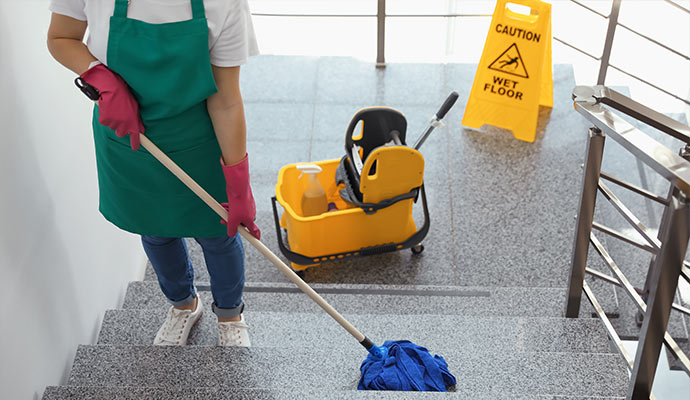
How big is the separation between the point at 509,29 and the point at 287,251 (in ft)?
5.18

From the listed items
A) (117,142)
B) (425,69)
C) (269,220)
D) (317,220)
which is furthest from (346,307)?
(425,69)

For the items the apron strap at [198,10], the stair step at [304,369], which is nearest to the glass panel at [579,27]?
the stair step at [304,369]

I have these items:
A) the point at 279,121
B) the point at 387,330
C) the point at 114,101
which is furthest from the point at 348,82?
the point at 114,101

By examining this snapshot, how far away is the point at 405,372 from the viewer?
176cm

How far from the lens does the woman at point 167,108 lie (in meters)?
1.44

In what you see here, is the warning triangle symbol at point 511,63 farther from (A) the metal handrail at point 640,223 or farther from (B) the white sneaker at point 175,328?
(B) the white sneaker at point 175,328

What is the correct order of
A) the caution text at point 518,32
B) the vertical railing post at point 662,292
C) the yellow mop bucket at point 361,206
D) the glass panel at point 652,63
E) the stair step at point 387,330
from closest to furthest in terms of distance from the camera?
1. the vertical railing post at point 662,292
2. the stair step at point 387,330
3. the yellow mop bucket at point 361,206
4. the caution text at point 518,32
5. the glass panel at point 652,63

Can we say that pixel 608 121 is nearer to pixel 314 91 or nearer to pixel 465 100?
pixel 465 100

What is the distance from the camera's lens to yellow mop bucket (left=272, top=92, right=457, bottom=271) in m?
2.54

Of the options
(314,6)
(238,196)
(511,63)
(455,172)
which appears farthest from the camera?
(314,6)

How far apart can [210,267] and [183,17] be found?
2.47ft

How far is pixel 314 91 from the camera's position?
3.75 m

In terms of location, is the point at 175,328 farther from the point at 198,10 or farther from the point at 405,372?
the point at 198,10

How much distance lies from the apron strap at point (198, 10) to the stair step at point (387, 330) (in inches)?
42.2
